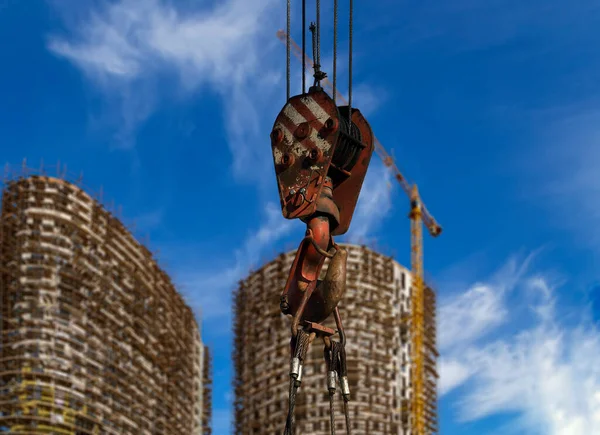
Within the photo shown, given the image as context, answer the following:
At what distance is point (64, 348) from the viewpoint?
84312 millimetres

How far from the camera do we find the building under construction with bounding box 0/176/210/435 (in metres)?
81.8

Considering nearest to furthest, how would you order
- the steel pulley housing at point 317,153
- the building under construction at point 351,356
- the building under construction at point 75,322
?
the steel pulley housing at point 317,153 → the building under construction at point 75,322 → the building under construction at point 351,356

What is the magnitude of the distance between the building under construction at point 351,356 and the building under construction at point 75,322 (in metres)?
16.5

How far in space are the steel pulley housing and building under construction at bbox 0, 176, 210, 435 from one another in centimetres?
6978

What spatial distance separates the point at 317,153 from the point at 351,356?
354ft

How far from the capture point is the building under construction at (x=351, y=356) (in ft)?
384

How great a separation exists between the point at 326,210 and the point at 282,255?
111m

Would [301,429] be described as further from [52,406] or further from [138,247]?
[52,406]

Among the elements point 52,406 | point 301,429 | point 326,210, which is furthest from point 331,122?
point 301,429

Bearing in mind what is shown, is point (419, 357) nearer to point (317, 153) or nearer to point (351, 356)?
point (351, 356)

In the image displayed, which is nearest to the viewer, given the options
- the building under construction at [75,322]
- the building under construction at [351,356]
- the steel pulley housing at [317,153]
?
the steel pulley housing at [317,153]

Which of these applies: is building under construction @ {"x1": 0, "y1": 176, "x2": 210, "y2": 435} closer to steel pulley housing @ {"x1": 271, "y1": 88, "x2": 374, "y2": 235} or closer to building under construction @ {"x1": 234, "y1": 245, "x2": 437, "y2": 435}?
building under construction @ {"x1": 234, "y1": 245, "x2": 437, "y2": 435}

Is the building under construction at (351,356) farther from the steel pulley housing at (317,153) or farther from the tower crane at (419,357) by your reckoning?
the steel pulley housing at (317,153)

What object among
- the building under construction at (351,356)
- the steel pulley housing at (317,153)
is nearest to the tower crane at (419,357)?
the building under construction at (351,356)
